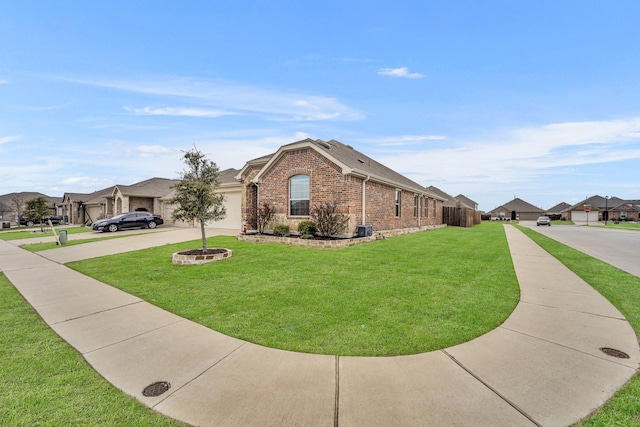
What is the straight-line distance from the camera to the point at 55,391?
2.47 meters

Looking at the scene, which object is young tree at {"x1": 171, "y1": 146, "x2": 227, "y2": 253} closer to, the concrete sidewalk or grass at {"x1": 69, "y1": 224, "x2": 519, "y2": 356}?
grass at {"x1": 69, "y1": 224, "x2": 519, "y2": 356}

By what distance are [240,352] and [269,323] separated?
825 mm

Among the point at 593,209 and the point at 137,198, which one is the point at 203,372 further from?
the point at 593,209

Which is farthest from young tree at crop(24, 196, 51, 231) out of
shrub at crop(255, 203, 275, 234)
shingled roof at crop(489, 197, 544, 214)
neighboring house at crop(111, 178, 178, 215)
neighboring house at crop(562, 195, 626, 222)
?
shingled roof at crop(489, 197, 544, 214)

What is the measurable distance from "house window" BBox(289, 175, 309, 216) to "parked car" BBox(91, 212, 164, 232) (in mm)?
15649

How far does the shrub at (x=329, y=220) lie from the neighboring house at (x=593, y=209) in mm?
77680

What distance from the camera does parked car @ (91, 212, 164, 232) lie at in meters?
19.9

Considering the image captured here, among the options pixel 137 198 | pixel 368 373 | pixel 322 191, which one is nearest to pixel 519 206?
pixel 322 191

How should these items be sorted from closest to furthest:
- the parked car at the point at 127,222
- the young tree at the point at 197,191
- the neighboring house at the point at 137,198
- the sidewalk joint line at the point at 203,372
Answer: the sidewalk joint line at the point at 203,372, the young tree at the point at 197,191, the parked car at the point at 127,222, the neighboring house at the point at 137,198

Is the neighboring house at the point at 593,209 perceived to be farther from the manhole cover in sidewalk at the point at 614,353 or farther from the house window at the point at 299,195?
the manhole cover in sidewalk at the point at 614,353

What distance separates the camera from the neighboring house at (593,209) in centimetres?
6264

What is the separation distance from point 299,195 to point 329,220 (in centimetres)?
250

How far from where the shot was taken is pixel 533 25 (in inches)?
424

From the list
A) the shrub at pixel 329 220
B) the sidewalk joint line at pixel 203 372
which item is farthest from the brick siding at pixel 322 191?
the sidewalk joint line at pixel 203 372
